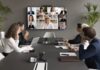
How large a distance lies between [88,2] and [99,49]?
19.0ft

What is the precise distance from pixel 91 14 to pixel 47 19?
1655 millimetres

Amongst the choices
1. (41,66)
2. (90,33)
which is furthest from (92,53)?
(41,66)

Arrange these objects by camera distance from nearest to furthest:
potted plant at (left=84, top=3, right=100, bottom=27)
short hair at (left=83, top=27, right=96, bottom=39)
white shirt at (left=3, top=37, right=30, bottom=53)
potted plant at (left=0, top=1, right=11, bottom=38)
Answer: short hair at (left=83, top=27, right=96, bottom=39), white shirt at (left=3, top=37, right=30, bottom=53), potted plant at (left=84, top=3, right=100, bottom=27), potted plant at (left=0, top=1, right=11, bottom=38)

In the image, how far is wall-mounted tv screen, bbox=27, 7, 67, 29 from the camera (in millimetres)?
9406

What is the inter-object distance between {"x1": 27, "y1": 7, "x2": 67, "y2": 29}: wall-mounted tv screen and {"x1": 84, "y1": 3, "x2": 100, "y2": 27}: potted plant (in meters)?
0.87

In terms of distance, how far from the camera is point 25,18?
954 centimetres

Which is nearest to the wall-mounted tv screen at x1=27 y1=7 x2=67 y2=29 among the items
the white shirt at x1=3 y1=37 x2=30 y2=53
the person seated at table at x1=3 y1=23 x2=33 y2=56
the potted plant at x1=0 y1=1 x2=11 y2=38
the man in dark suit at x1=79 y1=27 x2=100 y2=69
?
the potted plant at x1=0 y1=1 x2=11 y2=38

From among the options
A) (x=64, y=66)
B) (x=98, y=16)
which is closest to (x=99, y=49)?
(x=64, y=66)

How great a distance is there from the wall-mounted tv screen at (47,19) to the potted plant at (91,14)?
2.84 feet

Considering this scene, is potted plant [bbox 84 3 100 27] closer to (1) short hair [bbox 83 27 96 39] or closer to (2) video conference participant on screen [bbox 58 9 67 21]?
(2) video conference participant on screen [bbox 58 9 67 21]

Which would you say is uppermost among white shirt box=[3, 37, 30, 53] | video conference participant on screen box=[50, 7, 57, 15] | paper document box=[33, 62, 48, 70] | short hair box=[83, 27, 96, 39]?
video conference participant on screen box=[50, 7, 57, 15]

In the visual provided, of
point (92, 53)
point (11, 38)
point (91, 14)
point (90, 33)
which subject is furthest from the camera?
point (91, 14)

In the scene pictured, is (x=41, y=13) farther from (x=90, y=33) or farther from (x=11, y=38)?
(x=90, y=33)

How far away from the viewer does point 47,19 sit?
9.45m
